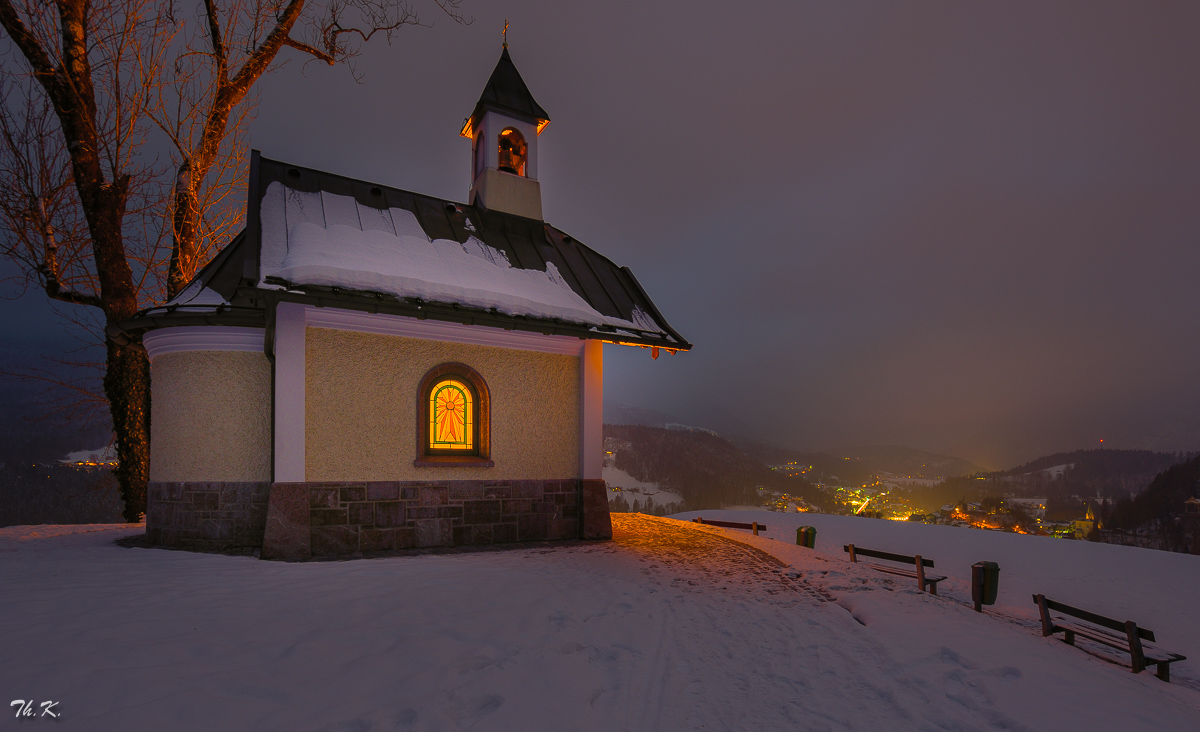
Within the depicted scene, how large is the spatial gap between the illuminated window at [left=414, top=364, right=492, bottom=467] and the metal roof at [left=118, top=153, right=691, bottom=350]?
103 centimetres

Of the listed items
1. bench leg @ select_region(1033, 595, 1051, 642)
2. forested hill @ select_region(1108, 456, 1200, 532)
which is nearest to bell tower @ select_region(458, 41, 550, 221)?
bench leg @ select_region(1033, 595, 1051, 642)

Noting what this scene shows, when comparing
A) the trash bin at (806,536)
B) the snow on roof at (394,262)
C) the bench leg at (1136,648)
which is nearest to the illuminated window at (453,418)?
the snow on roof at (394,262)

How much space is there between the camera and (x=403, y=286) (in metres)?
6.97

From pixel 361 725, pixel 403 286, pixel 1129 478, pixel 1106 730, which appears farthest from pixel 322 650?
pixel 1129 478

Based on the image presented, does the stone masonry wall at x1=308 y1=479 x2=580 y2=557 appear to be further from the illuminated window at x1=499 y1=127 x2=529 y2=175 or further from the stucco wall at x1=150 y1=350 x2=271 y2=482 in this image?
the illuminated window at x1=499 y1=127 x2=529 y2=175

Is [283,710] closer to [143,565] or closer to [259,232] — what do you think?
[143,565]

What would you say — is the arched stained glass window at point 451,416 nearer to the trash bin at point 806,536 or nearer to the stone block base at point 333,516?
the stone block base at point 333,516

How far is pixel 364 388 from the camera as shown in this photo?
7.27 meters

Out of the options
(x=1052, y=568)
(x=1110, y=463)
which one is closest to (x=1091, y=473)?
(x=1110, y=463)

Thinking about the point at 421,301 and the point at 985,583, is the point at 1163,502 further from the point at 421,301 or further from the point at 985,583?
the point at 421,301

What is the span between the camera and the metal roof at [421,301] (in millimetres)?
6645

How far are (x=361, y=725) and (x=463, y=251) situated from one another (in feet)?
24.3

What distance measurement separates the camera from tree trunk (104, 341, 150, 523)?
1005 cm

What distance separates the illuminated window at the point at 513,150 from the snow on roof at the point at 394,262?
2556mm
